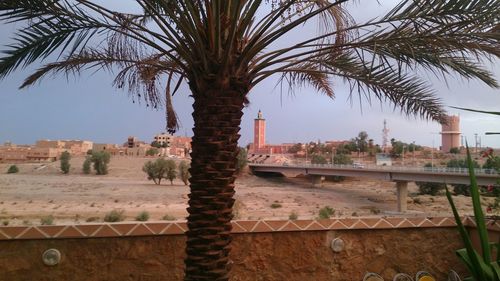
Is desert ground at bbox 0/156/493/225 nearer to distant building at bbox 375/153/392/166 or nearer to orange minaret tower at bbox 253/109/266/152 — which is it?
distant building at bbox 375/153/392/166

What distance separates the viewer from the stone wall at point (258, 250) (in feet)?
12.7

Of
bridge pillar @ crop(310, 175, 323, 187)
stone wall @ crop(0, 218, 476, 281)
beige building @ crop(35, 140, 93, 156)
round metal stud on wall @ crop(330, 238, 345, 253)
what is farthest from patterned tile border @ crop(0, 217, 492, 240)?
beige building @ crop(35, 140, 93, 156)

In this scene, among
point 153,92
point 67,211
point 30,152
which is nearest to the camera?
point 153,92

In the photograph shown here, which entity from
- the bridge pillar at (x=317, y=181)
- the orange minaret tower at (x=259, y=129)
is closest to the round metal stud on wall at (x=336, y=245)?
the orange minaret tower at (x=259, y=129)

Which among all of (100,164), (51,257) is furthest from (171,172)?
(51,257)

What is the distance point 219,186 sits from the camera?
340cm

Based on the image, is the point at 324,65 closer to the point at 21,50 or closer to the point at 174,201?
the point at 21,50

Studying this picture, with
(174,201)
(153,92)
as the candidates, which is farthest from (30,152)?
(153,92)

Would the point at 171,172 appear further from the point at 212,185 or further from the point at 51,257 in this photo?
the point at 212,185

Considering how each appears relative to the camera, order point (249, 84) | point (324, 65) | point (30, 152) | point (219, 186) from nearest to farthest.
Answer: point (219, 186) → point (249, 84) → point (324, 65) → point (30, 152)

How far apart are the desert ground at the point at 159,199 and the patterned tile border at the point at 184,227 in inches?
962

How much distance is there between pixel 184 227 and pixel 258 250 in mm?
752

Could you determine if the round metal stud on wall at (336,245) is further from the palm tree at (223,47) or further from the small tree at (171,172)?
the small tree at (171,172)

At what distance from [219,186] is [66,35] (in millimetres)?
2100
